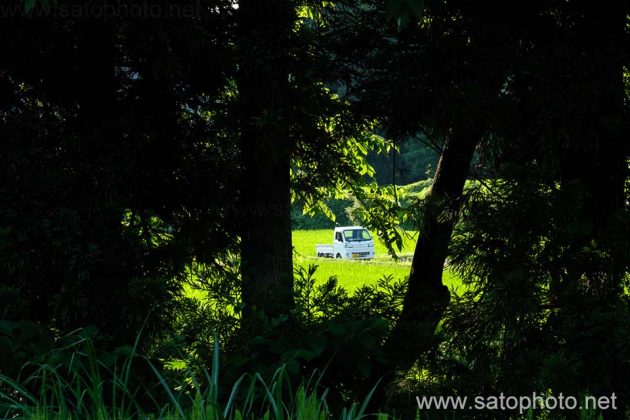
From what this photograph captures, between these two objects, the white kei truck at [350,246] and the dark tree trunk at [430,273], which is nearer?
the dark tree trunk at [430,273]

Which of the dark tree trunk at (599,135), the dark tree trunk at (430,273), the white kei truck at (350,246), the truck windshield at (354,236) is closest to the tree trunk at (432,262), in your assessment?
the dark tree trunk at (430,273)

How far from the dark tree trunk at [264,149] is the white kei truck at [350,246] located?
26.1 metres

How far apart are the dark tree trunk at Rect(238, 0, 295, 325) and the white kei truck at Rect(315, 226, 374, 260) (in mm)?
26135

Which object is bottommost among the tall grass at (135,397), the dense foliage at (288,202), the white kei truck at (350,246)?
the white kei truck at (350,246)

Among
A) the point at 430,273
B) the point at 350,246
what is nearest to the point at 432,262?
the point at 430,273

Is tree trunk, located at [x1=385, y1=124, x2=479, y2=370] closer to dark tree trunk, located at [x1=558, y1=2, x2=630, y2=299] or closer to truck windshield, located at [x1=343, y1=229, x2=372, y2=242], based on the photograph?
dark tree trunk, located at [x1=558, y1=2, x2=630, y2=299]

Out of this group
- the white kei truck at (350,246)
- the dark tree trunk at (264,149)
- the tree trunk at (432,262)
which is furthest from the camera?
the white kei truck at (350,246)

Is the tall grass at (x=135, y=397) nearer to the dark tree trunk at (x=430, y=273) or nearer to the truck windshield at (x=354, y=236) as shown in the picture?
the dark tree trunk at (x=430, y=273)

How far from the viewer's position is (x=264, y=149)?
534 centimetres

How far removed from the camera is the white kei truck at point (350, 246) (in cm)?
3250

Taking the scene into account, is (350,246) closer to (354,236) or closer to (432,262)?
(354,236)

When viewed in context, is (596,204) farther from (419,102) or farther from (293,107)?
(293,107)

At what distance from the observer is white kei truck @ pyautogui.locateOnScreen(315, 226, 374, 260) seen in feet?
107

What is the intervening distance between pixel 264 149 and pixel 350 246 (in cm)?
2732
